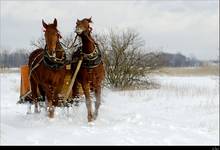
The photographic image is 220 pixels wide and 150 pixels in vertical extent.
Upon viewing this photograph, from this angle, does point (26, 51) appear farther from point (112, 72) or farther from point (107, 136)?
point (107, 136)

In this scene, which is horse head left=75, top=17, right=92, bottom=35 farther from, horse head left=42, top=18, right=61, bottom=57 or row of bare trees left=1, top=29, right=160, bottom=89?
row of bare trees left=1, top=29, right=160, bottom=89

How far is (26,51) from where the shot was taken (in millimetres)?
22203

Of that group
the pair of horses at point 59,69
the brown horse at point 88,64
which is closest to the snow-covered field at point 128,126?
the pair of horses at point 59,69

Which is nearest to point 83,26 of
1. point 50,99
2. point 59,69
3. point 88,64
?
point 88,64

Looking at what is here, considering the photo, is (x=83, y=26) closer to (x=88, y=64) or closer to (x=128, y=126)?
(x=88, y=64)

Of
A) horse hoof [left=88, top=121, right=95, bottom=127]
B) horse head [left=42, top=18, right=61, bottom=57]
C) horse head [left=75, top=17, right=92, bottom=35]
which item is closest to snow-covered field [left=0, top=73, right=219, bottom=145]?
horse hoof [left=88, top=121, right=95, bottom=127]

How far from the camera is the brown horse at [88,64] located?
1020 centimetres

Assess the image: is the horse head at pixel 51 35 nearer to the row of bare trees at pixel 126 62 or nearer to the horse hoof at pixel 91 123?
the horse hoof at pixel 91 123

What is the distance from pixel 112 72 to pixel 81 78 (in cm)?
1103

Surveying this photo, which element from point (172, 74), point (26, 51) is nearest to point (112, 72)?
point (26, 51)

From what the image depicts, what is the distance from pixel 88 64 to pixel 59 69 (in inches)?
26.3

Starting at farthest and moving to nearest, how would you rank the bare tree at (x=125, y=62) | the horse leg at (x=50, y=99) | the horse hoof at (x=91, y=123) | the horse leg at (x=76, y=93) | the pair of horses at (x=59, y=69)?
the bare tree at (x=125, y=62) → the horse leg at (x=76, y=93) → the horse leg at (x=50, y=99) → the pair of horses at (x=59, y=69) → the horse hoof at (x=91, y=123)

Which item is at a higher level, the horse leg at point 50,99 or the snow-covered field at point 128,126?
the horse leg at point 50,99

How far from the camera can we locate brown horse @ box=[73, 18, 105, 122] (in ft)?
33.5
